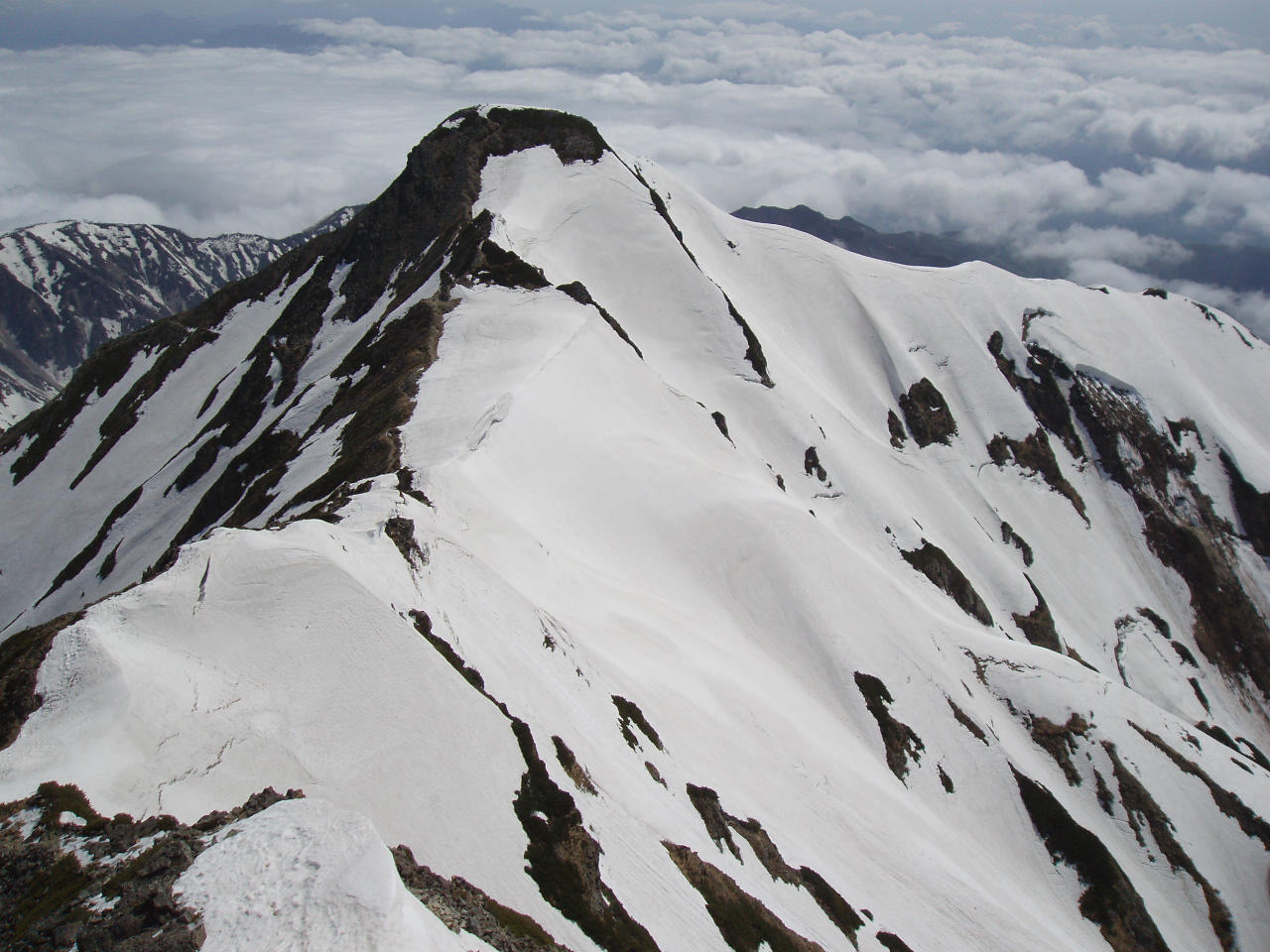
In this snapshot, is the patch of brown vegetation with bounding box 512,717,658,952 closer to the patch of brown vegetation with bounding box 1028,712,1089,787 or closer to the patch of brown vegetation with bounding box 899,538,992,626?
the patch of brown vegetation with bounding box 1028,712,1089,787

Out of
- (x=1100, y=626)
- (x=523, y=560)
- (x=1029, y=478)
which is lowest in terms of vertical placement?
(x=1100, y=626)

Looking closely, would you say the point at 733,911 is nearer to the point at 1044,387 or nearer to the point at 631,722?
the point at 631,722

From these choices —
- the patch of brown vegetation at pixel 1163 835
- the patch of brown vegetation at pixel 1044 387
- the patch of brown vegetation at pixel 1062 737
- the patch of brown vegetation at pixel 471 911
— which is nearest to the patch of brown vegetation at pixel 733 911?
the patch of brown vegetation at pixel 471 911

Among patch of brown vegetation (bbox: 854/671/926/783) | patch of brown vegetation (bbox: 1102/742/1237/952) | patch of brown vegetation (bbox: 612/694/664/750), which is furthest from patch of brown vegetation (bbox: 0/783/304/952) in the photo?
patch of brown vegetation (bbox: 1102/742/1237/952)

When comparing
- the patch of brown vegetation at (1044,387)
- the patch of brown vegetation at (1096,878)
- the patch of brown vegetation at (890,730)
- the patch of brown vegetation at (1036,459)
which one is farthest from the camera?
the patch of brown vegetation at (1044,387)

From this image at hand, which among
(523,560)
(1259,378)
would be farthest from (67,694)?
(1259,378)

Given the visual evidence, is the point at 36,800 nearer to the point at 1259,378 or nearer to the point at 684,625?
the point at 684,625

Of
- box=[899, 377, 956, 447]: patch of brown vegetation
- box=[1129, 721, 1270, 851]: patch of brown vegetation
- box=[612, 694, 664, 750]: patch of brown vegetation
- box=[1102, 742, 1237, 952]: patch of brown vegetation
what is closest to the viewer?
box=[612, 694, 664, 750]: patch of brown vegetation

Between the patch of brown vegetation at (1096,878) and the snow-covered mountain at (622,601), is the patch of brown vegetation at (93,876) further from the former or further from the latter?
the patch of brown vegetation at (1096,878)
